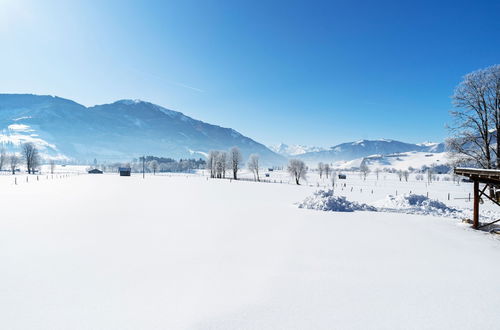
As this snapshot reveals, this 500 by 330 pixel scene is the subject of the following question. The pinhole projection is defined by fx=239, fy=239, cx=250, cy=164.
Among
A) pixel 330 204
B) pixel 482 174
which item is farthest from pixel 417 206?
pixel 482 174

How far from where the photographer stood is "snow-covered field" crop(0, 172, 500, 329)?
4.83 m

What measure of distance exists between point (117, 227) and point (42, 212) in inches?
282

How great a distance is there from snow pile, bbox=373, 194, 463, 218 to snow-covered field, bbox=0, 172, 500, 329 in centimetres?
714

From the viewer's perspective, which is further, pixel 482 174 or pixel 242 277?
pixel 482 174

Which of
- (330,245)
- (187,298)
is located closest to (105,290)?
(187,298)

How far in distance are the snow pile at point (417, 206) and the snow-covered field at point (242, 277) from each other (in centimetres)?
714

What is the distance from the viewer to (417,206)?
807 inches

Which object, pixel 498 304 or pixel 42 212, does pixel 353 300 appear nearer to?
pixel 498 304

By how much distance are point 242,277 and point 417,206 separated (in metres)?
20.1

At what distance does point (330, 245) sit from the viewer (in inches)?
383

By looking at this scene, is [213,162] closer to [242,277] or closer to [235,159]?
[235,159]

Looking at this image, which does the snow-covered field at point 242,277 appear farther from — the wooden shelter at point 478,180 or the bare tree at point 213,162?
the bare tree at point 213,162

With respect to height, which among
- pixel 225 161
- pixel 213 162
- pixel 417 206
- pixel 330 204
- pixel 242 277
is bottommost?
pixel 417 206

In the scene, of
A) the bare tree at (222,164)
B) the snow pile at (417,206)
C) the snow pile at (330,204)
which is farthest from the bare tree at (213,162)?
the snow pile at (417,206)
